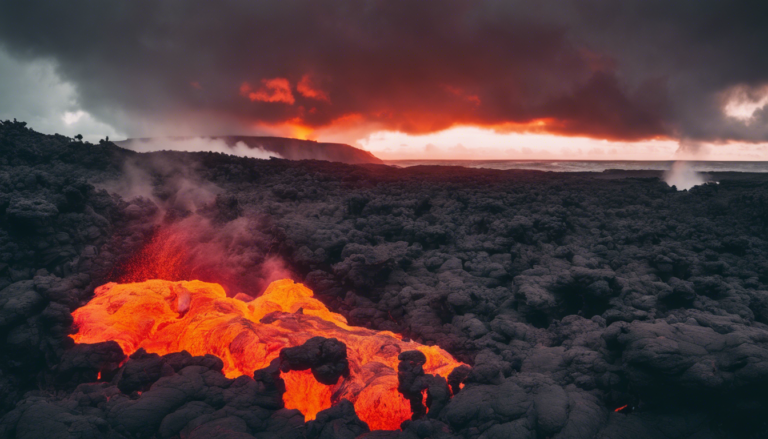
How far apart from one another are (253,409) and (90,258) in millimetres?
7387

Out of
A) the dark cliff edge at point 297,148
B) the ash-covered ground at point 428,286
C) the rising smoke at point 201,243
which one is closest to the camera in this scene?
the ash-covered ground at point 428,286

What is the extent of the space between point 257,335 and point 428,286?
4553mm

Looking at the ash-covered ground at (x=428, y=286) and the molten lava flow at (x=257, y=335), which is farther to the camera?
the molten lava flow at (x=257, y=335)

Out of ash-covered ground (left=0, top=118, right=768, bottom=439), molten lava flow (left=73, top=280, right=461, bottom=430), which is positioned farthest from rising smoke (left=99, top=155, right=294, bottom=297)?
molten lava flow (left=73, top=280, right=461, bottom=430)

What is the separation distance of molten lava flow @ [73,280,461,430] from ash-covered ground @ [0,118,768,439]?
45 centimetres

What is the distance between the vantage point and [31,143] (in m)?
14.7

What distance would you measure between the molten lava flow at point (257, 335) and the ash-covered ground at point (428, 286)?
1.47ft

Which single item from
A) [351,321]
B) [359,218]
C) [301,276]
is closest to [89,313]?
[301,276]

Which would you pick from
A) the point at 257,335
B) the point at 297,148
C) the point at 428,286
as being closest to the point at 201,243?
the point at 257,335

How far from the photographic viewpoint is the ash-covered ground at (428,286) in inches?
218

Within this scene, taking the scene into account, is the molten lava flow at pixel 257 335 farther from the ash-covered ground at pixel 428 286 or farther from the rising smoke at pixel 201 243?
the rising smoke at pixel 201 243

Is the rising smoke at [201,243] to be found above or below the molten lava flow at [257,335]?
above

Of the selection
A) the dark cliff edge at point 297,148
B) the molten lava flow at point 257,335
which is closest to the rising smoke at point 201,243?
the molten lava flow at point 257,335

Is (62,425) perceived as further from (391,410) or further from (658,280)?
(658,280)
